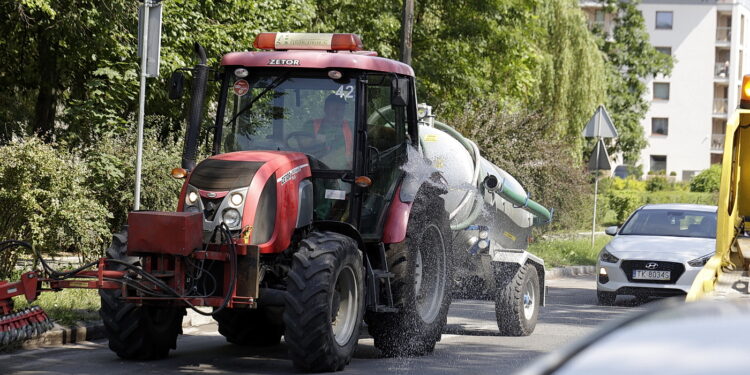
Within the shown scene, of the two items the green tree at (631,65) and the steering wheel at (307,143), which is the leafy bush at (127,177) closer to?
the steering wheel at (307,143)

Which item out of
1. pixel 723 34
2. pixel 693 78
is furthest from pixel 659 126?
pixel 723 34

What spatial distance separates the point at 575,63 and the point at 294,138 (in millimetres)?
29572

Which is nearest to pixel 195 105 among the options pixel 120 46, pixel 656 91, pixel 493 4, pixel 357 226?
pixel 357 226

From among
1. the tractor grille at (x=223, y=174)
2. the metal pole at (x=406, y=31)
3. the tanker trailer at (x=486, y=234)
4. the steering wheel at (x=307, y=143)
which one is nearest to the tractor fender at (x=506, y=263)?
the tanker trailer at (x=486, y=234)

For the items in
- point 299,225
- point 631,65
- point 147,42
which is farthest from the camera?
point 631,65

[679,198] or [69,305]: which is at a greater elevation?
[679,198]

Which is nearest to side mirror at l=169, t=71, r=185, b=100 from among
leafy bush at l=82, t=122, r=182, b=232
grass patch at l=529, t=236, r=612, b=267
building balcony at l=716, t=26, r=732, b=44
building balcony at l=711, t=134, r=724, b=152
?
leafy bush at l=82, t=122, r=182, b=232

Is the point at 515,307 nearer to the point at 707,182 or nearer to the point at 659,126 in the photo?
the point at 707,182

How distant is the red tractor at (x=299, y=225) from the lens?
9.02 meters

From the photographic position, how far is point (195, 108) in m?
9.91

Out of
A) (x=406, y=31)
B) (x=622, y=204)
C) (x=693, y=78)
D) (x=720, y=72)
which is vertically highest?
(x=720, y=72)

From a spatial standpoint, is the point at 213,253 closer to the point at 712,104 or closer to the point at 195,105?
the point at 195,105

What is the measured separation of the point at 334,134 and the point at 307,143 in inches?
9.7

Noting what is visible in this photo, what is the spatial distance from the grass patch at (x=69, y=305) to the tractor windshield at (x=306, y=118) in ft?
7.83
